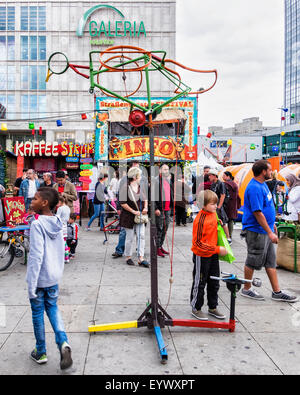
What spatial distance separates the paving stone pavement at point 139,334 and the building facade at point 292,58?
98.4m

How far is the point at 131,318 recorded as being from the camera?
407cm

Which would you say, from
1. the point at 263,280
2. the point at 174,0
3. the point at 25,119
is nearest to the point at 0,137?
the point at 25,119

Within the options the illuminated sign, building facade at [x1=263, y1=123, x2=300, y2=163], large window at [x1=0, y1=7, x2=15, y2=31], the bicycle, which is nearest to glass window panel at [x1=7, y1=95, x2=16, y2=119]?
large window at [x1=0, y1=7, x2=15, y2=31]

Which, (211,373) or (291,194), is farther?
(291,194)

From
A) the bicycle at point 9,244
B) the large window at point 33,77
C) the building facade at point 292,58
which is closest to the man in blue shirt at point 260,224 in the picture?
the bicycle at point 9,244

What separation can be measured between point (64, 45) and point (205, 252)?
175 ft

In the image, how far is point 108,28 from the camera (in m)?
49.9

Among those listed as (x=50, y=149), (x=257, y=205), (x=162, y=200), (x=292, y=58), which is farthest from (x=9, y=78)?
(x=292, y=58)

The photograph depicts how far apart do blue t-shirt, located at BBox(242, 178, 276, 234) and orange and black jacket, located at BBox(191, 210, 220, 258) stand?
843 millimetres

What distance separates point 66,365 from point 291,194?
257 inches

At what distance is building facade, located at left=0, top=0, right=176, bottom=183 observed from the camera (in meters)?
49.4

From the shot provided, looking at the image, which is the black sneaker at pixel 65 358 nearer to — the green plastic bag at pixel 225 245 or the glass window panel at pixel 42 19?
the green plastic bag at pixel 225 245
